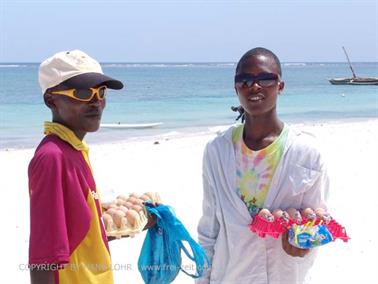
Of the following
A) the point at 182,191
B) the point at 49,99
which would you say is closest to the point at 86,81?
the point at 49,99

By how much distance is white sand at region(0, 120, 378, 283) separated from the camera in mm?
4969

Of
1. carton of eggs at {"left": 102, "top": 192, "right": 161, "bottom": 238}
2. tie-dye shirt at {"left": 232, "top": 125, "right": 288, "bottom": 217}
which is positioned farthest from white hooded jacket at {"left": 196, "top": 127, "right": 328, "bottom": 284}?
carton of eggs at {"left": 102, "top": 192, "right": 161, "bottom": 238}

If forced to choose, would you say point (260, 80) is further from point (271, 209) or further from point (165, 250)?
point (165, 250)

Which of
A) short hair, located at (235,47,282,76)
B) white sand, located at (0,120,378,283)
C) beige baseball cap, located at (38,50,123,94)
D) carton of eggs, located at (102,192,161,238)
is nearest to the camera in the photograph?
beige baseball cap, located at (38,50,123,94)

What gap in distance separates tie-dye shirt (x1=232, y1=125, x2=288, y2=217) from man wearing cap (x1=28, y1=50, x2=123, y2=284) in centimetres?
67

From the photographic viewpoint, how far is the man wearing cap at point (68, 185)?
6.55 ft

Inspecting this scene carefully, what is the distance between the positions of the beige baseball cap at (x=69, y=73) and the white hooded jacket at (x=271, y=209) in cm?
73

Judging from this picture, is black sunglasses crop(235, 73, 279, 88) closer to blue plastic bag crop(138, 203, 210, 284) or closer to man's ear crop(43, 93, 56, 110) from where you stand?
blue plastic bag crop(138, 203, 210, 284)

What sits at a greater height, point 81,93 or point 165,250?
point 81,93

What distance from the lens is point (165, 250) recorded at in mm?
2646

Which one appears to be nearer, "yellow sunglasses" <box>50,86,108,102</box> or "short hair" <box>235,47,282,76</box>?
"yellow sunglasses" <box>50,86,108,102</box>

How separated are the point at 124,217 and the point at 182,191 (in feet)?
18.0

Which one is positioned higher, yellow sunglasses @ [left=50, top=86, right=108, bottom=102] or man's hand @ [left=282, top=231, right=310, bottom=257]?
yellow sunglasses @ [left=50, top=86, right=108, bottom=102]

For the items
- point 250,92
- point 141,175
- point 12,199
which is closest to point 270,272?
point 250,92
